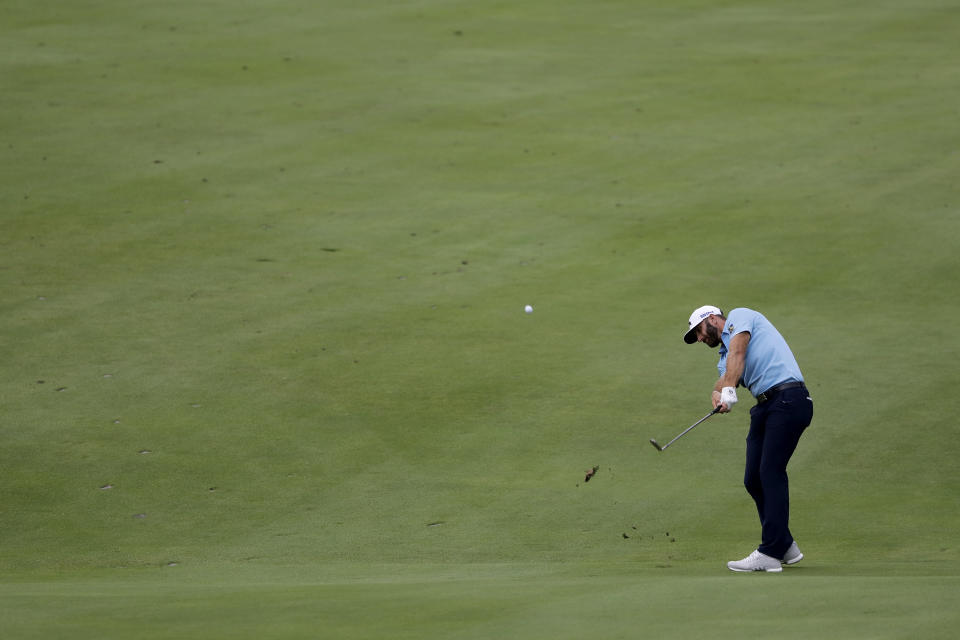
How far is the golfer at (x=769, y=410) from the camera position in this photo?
8.46 metres

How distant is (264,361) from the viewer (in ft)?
44.2

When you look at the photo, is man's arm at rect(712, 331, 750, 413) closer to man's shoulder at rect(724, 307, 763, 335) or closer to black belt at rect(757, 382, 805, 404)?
man's shoulder at rect(724, 307, 763, 335)

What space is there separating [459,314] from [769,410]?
6.86m

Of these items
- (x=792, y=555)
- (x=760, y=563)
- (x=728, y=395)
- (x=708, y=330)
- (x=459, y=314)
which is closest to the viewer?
(x=728, y=395)

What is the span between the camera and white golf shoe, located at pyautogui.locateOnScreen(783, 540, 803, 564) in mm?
8570

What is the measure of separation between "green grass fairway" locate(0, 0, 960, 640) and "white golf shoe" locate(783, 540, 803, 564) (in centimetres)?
34

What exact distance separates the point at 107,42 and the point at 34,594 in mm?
20739

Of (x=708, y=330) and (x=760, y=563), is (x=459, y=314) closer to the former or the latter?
(x=708, y=330)

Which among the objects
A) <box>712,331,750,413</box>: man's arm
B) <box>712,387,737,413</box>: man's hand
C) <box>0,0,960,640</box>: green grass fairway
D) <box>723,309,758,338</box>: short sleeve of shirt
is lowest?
<box>0,0,960,640</box>: green grass fairway

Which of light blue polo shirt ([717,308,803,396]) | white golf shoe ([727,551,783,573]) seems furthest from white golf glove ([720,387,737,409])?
white golf shoe ([727,551,783,573])

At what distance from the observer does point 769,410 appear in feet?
28.0

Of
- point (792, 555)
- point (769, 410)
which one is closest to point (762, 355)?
point (769, 410)

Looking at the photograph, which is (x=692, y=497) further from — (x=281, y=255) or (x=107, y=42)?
(x=107, y=42)

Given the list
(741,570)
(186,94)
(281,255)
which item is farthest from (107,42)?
(741,570)
